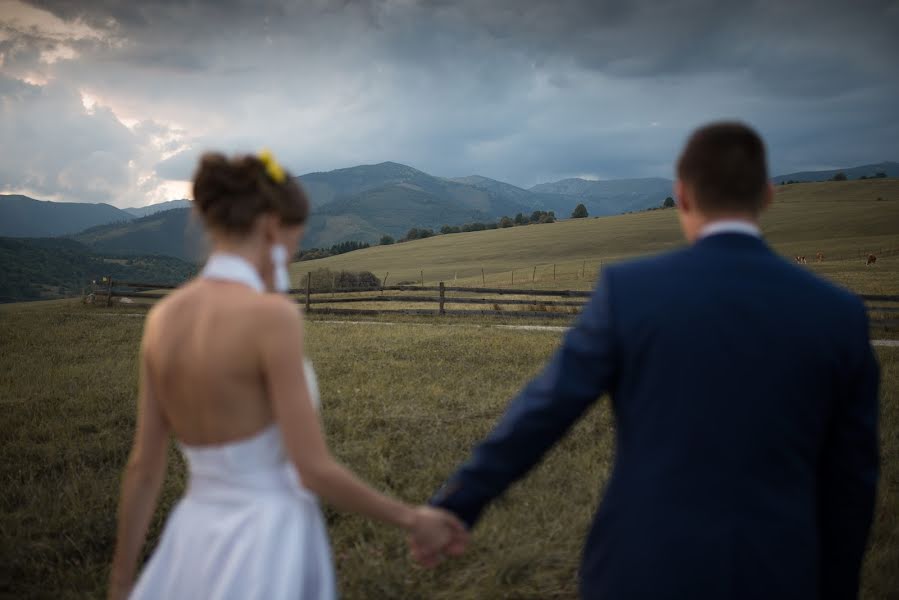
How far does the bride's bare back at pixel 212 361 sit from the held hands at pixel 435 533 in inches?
24.1

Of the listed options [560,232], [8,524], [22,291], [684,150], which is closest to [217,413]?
[684,150]

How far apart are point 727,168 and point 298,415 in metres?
1.42

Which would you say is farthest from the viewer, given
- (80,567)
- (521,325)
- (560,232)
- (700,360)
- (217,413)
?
(560,232)

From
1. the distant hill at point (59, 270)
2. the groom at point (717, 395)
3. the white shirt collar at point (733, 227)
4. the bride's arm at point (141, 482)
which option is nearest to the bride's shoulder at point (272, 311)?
the bride's arm at point (141, 482)

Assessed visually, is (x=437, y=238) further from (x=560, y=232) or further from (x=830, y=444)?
(x=830, y=444)

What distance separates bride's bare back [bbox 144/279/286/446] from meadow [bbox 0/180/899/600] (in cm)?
232

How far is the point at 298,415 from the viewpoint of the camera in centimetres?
167

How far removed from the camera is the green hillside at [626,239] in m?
56.1

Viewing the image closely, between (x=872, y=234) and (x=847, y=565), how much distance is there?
221ft

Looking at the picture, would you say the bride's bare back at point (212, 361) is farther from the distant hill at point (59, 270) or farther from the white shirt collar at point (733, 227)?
the distant hill at point (59, 270)

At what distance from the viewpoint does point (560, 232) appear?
8106 cm

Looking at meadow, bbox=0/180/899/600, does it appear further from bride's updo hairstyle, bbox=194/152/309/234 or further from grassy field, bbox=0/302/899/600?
bride's updo hairstyle, bbox=194/152/309/234

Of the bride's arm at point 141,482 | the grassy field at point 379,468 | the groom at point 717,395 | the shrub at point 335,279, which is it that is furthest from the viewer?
the shrub at point 335,279

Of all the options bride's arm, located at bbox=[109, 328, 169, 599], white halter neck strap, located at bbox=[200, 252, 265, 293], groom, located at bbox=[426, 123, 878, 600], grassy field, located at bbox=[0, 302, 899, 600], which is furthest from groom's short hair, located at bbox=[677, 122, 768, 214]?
grassy field, located at bbox=[0, 302, 899, 600]
